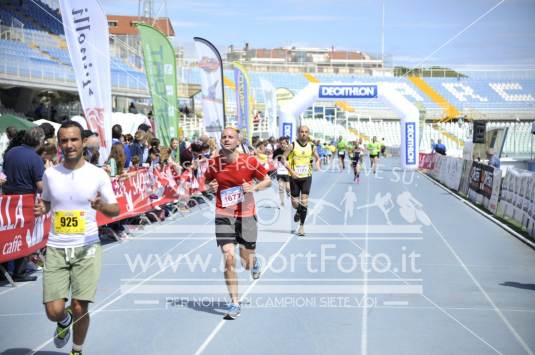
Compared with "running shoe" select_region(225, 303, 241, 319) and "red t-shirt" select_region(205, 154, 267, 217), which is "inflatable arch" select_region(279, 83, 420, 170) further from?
"running shoe" select_region(225, 303, 241, 319)

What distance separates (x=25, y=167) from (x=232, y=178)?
292 cm

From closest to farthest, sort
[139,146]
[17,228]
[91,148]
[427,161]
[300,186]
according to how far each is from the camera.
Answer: [17,228] < [91,148] < [300,186] < [139,146] < [427,161]

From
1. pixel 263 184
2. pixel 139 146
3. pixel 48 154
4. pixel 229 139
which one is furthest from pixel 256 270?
pixel 139 146

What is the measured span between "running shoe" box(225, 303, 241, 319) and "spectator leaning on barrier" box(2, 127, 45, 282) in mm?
3159

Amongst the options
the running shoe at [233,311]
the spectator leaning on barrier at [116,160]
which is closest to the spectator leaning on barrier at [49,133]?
the spectator leaning on barrier at [116,160]

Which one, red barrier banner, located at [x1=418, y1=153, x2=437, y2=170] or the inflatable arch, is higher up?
the inflatable arch

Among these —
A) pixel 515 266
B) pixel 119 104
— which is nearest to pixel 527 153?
pixel 119 104

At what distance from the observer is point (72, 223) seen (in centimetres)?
540

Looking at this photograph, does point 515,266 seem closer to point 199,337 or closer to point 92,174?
point 199,337

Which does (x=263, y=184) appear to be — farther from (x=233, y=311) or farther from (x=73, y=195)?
(x=73, y=195)

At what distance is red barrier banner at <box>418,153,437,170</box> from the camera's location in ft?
125

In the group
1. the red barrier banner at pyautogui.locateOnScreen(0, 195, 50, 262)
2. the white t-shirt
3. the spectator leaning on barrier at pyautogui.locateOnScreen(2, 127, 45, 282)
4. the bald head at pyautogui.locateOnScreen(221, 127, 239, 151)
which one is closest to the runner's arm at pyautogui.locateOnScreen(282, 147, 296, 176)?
the red barrier banner at pyautogui.locateOnScreen(0, 195, 50, 262)

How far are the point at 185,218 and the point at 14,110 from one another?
54.7 ft

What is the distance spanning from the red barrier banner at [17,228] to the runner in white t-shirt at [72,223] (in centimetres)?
355
